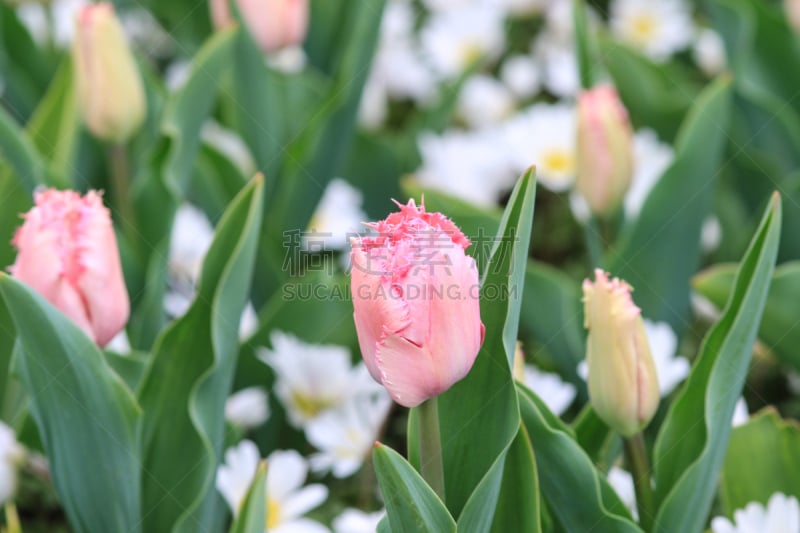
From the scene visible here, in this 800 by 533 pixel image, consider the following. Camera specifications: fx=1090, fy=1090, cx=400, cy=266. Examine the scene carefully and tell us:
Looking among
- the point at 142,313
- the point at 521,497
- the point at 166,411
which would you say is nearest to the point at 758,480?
the point at 521,497

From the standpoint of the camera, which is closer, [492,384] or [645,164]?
[492,384]

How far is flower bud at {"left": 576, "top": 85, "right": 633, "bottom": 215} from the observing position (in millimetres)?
1098

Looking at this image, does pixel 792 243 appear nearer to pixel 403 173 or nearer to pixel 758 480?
pixel 758 480

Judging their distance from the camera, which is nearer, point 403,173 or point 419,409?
point 419,409

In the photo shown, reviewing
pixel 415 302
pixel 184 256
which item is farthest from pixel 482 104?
pixel 415 302

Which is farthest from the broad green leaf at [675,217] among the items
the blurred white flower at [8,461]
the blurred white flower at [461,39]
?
the blurred white flower at [461,39]

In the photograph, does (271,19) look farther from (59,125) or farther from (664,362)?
(664,362)

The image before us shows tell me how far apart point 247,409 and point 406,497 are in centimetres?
52

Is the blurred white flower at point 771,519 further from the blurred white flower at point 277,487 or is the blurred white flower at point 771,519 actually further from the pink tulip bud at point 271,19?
the pink tulip bud at point 271,19

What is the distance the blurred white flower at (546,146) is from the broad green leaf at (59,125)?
595mm

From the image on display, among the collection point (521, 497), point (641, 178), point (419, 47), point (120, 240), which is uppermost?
point (419, 47)

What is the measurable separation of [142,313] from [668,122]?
2.43 feet

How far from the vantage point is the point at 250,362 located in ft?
3.75

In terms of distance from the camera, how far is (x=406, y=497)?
623mm
